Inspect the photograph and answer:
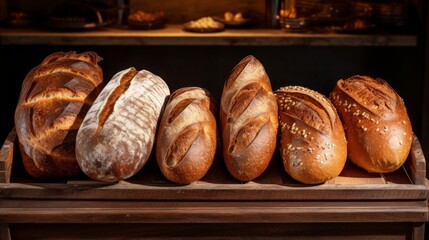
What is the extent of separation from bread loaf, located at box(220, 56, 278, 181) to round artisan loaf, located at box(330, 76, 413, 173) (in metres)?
0.20

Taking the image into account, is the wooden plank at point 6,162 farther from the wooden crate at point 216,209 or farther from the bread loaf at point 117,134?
the bread loaf at point 117,134

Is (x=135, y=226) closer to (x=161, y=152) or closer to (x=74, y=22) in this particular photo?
(x=161, y=152)

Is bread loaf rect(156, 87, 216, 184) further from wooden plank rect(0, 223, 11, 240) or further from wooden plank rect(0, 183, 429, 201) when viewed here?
wooden plank rect(0, 223, 11, 240)

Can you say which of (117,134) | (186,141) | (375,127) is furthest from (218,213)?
(375,127)

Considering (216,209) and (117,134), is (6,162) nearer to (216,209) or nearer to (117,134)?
(117,134)

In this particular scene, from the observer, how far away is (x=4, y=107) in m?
4.29

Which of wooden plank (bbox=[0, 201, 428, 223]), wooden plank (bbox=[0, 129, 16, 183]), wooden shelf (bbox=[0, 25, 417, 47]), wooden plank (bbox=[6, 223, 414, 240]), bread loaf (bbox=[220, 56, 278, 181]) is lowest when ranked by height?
wooden shelf (bbox=[0, 25, 417, 47])

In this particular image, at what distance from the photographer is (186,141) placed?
64.6 inches

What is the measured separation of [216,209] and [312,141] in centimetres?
28

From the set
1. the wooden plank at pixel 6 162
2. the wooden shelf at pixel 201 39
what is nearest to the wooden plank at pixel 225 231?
the wooden plank at pixel 6 162

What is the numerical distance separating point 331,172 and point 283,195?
13 cm

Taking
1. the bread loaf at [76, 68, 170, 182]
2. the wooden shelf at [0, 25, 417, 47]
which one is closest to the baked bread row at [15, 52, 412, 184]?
the bread loaf at [76, 68, 170, 182]

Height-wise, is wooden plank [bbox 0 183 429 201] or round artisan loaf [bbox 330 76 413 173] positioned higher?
round artisan loaf [bbox 330 76 413 173]

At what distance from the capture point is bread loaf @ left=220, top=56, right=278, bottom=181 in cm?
163
